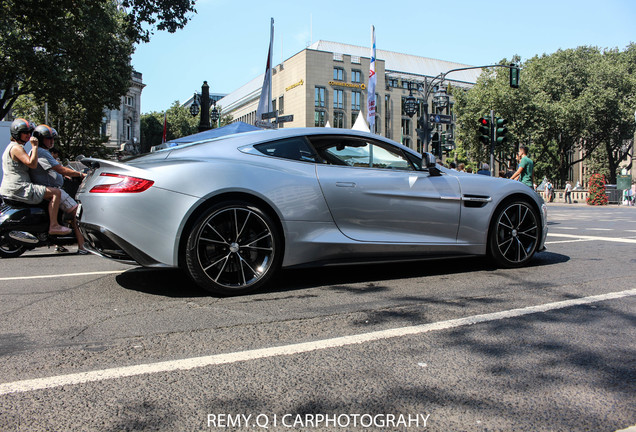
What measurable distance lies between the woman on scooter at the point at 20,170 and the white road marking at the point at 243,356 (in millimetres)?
4778

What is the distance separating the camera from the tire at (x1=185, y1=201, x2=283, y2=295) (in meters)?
3.71

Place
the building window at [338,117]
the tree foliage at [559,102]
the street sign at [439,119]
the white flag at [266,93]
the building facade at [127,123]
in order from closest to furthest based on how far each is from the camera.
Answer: the white flag at [266,93] < the street sign at [439,119] < the tree foliage at [559,102] < the building facade at [127,123] < the building window at [338,117]

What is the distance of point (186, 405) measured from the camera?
1.90 meters

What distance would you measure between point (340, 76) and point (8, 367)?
245 ft

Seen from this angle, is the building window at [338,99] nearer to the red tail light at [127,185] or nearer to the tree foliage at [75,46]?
the tree foliage at [75,46]

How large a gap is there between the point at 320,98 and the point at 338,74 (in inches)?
201

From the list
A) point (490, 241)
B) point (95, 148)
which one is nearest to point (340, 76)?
point (95, 148)

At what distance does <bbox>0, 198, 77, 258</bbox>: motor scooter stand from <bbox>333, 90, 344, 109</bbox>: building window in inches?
2704

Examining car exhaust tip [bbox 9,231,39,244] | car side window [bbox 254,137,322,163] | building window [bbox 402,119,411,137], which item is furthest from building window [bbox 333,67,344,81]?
car side window [bbox 254,137,322,163]

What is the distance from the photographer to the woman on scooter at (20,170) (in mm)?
6109

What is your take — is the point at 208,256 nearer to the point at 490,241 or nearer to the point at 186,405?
the point at 186,405

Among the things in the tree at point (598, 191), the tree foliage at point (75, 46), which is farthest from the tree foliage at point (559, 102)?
the tree foliage at point (75, 46)

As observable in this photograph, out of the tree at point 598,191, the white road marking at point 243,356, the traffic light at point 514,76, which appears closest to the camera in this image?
the white road marking at point 243,356

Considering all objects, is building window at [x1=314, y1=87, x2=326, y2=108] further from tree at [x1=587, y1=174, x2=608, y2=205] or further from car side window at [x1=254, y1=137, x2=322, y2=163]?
car side window at [x1=254, y1=137, x2=322, y2=163]
